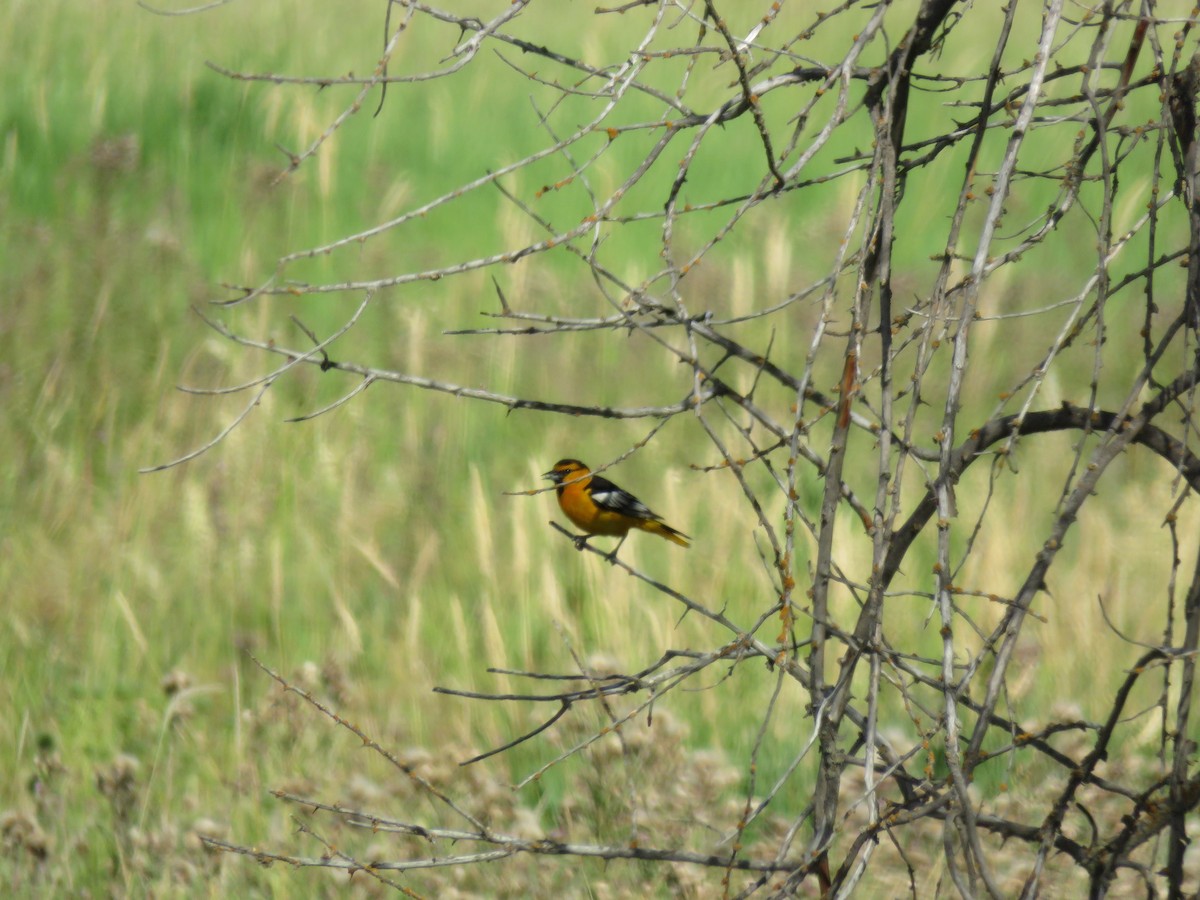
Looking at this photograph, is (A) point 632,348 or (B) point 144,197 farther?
(B) point 144,197

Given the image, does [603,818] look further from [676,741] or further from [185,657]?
[185,657]

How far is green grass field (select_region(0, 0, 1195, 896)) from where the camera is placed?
357cm

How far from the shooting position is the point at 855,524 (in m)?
5.46

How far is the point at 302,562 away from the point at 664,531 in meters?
1.28

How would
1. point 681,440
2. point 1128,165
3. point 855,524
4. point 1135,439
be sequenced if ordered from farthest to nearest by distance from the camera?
point 1128,165 → point 681,440 → point 855,524 → point 1135,439

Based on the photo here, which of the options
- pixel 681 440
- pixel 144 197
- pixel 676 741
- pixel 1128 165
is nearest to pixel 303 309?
pixel 144 197

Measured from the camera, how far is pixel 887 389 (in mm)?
1702

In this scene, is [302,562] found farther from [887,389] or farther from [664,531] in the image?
→ [887,389]

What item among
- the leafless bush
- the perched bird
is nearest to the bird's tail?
the perched bird

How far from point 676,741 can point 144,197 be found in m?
5.31

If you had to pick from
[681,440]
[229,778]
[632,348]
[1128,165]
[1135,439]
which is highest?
[1128,165]

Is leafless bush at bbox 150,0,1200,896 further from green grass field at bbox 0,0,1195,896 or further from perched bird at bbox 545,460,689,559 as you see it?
perched bird at bbox 545,460,689,559

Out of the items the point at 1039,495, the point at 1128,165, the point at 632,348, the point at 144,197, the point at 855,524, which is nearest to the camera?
the point at 855,524

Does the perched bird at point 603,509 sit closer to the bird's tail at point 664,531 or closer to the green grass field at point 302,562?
the bird's tail at point 664,531
